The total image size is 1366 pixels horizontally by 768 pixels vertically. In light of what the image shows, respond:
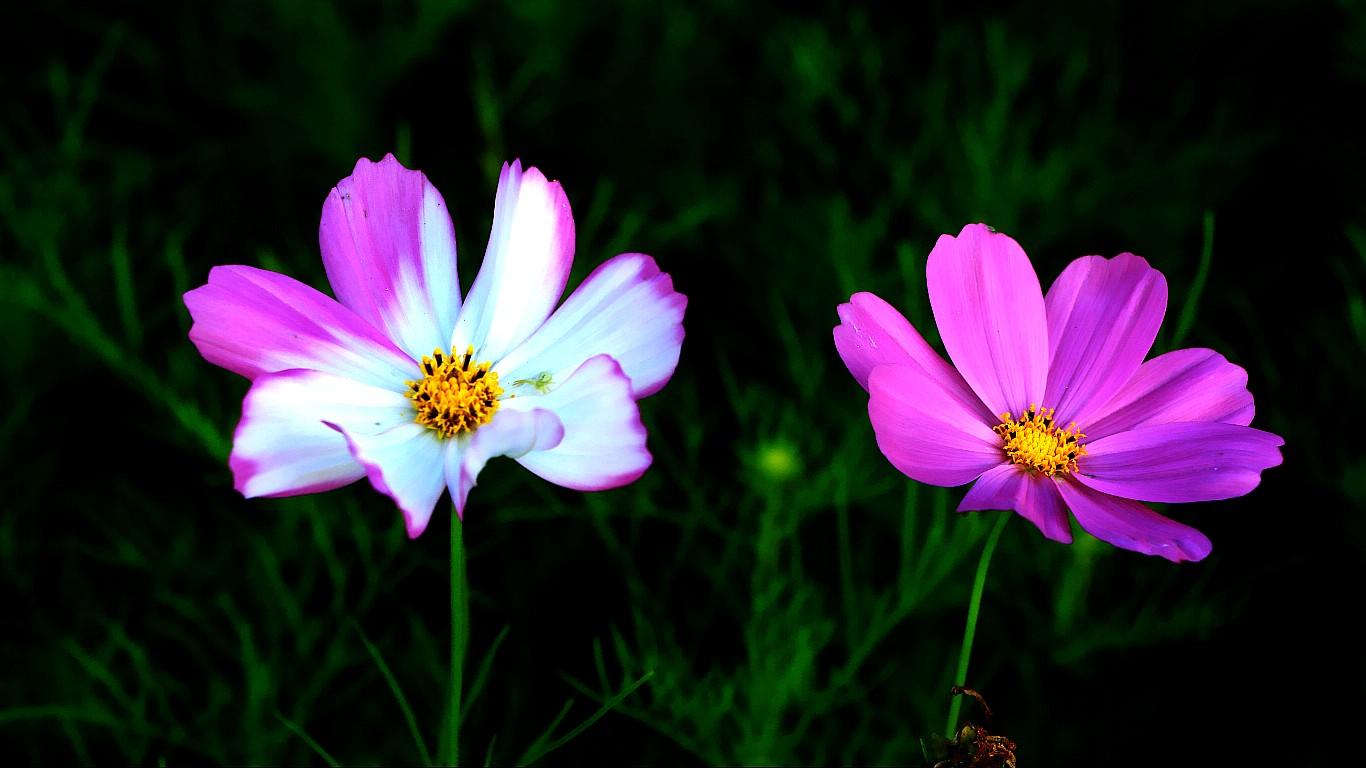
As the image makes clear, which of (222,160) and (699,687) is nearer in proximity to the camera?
(699,687)

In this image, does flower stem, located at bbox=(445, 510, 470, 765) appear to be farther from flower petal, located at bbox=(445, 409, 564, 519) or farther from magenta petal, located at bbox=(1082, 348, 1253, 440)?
magenta petal, located at bbox=(1082, 348, 1253, 440)

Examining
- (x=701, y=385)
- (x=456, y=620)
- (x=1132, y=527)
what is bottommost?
(x=456, y=620)

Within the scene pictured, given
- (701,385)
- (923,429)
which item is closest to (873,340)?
(923,429)

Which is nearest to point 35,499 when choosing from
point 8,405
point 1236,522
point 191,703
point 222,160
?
point 8,405

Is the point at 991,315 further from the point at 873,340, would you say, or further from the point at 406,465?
the point at 406,465

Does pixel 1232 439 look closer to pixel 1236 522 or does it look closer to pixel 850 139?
pixel 1236 522

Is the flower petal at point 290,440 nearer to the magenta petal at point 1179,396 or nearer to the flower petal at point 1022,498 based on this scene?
the flower petal at point 1022,498

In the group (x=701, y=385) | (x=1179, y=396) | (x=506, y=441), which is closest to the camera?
(x=506, y=441)
